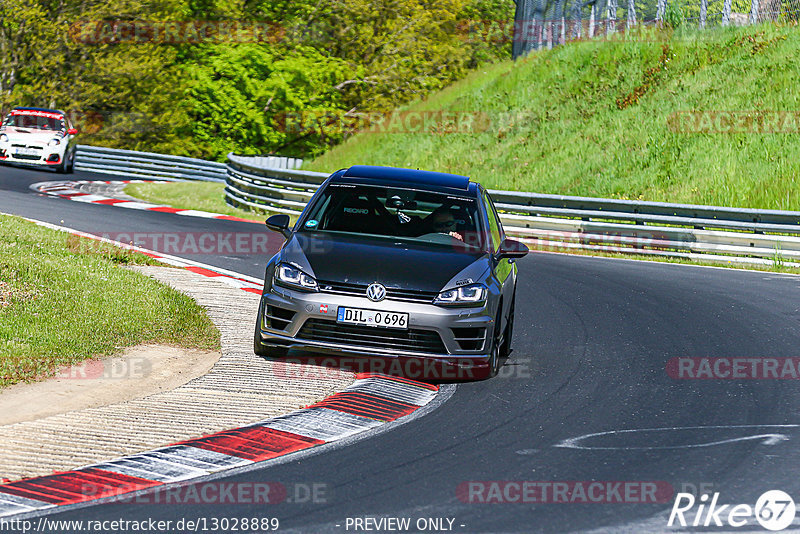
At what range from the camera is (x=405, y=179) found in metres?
10.2

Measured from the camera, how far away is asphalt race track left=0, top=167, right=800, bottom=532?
17.9 feet

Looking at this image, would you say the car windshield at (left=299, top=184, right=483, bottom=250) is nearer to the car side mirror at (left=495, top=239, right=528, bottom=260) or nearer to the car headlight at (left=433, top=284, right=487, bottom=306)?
the car side mirror at (left=495, top=239, right=528, bottom=260)

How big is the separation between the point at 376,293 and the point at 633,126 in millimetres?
22166

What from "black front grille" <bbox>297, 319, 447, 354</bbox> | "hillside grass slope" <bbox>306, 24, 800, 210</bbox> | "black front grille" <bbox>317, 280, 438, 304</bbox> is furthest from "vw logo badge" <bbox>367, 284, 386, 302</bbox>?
"hillside grass slope" <bbox>306, 24, 800, 210</bbox>

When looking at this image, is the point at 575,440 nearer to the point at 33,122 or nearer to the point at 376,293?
the point at 376,293

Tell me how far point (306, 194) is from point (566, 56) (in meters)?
14.3

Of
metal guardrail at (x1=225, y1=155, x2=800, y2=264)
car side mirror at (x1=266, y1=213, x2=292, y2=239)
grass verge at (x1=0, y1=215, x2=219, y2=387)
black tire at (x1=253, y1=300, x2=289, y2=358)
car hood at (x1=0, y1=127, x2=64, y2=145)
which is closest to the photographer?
grass verge at (x1=0, y1=215, x2=219, y2=387)

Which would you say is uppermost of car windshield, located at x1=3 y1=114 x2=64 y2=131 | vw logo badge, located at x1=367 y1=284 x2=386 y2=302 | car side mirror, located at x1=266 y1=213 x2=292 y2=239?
car windshield, located at x1=3 y1=114 x2=64 y2=131

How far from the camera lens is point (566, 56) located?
34.7 meters

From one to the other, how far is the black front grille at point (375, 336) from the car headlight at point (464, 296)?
28 cm

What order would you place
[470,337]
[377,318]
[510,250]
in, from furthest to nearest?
1. [510,250]
2. [470,337]
3. [377,318]

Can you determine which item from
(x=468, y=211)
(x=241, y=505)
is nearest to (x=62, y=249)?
(x=468, y=211)

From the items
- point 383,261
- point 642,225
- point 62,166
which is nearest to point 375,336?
point 383,261

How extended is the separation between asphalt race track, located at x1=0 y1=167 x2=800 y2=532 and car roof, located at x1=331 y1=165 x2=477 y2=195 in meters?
1.60
